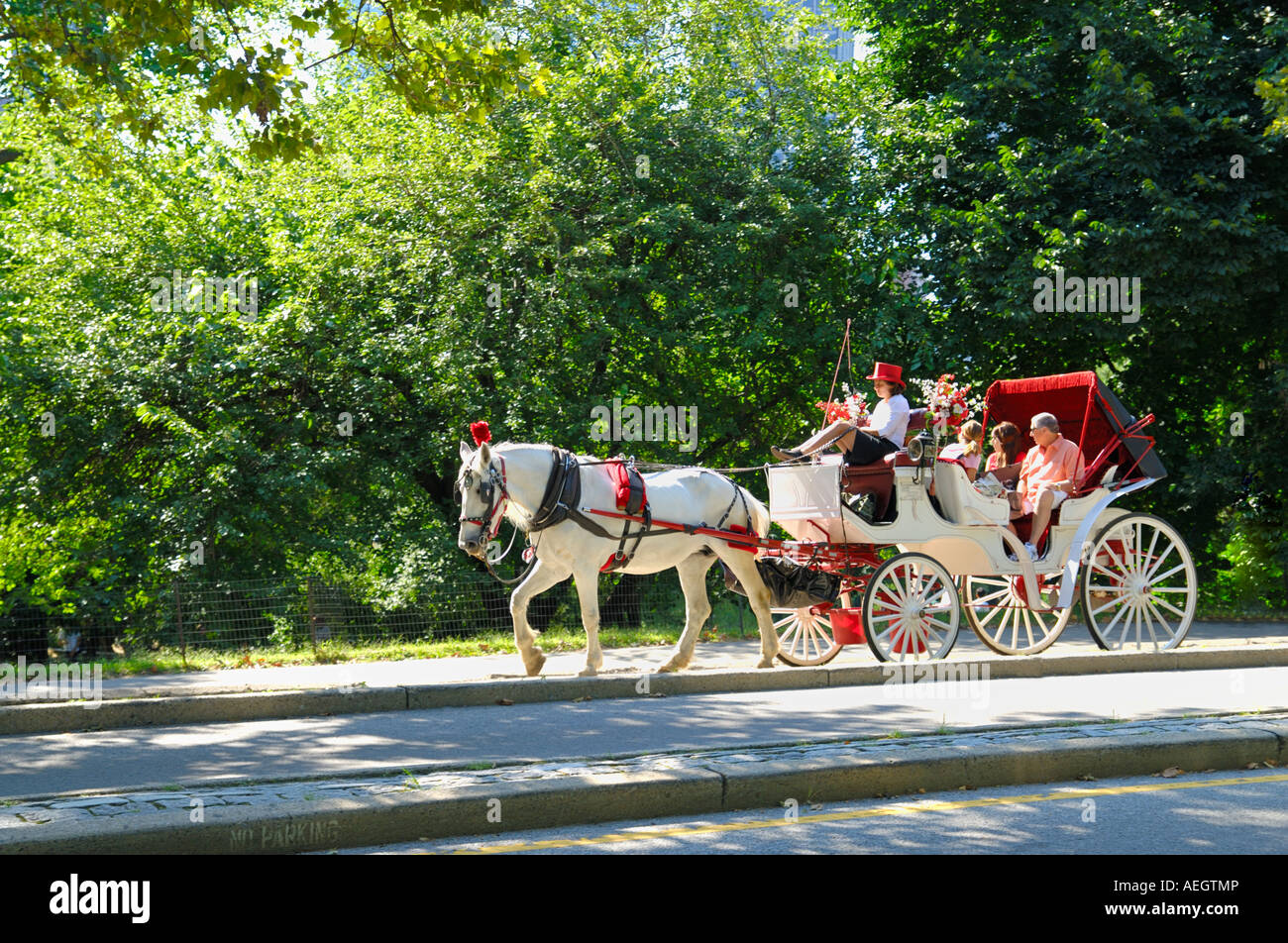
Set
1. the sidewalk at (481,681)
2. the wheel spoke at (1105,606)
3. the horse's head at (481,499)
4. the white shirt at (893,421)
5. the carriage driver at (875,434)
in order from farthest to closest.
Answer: the wheel spoke at (1105,606) < the white shirt at (893,421) < the carriage driver at (875,434) < the horse's head at (481,499) < the sidewalk at (481,681)

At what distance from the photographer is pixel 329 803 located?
5.95 m

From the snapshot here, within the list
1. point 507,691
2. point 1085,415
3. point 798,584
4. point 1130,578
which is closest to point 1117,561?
point 1130,578

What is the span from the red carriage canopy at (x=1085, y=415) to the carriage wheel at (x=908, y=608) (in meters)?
2.22

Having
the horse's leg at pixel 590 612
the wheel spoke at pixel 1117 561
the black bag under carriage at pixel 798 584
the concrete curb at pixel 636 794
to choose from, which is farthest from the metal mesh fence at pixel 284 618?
the concrete curb at pixel 636 794

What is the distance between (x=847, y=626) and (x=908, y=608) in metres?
0.78

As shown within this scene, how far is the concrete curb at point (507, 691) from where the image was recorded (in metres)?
9.59

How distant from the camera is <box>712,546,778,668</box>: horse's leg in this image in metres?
12.3

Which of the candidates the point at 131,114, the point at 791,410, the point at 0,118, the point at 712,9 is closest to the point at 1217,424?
the point at 791,410

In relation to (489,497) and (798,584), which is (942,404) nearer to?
(798,584)

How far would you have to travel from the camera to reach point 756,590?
1238 centimetres

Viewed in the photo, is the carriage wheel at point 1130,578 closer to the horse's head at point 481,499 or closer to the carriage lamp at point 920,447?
the carriage lamp at point 920,447

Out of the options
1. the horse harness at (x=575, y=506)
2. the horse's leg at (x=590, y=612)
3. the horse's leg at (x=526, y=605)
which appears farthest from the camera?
the horse's leg at (x=526, y=605)

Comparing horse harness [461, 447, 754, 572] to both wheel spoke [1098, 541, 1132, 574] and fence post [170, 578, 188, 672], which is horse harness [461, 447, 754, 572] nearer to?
wheel spoke [1098, 541, 1132, 574]

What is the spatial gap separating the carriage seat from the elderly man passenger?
1.63m
